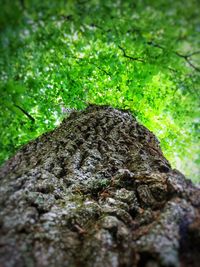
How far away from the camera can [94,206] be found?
12.1 feet

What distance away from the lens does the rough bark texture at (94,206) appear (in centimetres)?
271

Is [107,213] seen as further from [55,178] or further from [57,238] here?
[55,178]

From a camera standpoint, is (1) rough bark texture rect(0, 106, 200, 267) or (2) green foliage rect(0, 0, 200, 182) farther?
(2) green foliage rect(0, 0, 200, 182)

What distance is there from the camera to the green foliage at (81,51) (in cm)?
345

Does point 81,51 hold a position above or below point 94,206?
above

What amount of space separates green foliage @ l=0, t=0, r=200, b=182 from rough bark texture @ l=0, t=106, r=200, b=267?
819 mm

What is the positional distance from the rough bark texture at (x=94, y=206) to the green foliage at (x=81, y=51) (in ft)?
2.69

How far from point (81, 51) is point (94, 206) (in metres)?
2.59

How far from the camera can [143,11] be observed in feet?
11.8

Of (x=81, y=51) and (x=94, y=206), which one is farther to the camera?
(x=81, y=51)

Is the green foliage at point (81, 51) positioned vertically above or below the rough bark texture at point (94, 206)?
above

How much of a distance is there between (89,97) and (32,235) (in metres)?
4.84

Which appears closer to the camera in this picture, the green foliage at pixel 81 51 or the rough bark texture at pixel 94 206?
the rough bark texture at pixel 94 206

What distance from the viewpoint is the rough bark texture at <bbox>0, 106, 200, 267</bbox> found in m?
2.71
